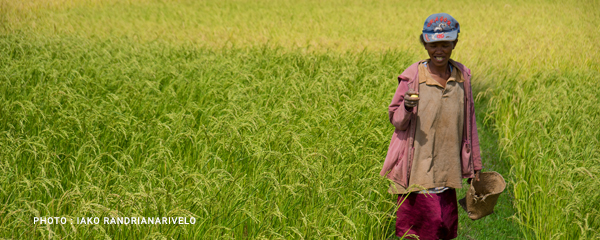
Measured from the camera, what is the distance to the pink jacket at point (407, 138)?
97.0 inches

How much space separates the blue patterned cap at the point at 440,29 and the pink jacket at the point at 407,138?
19cm

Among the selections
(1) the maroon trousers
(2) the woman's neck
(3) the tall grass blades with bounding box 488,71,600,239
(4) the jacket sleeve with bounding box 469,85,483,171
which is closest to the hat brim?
(2) the woman's neck

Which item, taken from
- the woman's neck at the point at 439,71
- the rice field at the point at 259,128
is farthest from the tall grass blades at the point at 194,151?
the woman's neck at the point at 439,71

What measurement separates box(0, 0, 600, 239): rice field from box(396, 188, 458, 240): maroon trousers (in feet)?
0.40

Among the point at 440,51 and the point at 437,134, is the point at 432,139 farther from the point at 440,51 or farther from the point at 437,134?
the point at 440,51

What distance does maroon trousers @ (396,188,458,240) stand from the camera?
8.12ft

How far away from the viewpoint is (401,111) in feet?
7.79

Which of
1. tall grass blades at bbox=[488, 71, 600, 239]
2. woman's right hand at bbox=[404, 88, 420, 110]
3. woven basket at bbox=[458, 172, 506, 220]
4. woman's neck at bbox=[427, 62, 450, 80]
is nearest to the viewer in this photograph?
woman's right hand at bbox=[404, 88, 420, 110]

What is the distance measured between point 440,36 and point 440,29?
0.03 metres

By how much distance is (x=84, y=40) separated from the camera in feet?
23.0

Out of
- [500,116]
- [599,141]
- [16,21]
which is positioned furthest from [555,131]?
[16,21]

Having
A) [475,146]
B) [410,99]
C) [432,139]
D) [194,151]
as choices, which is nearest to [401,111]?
[410,99]

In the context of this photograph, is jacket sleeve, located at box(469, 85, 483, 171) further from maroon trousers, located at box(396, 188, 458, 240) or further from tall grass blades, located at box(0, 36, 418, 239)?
tall grass blades, located at box(0, 36, 418, 239)

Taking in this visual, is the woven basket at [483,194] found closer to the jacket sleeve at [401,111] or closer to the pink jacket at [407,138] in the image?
the pink jacket at [407,138]
